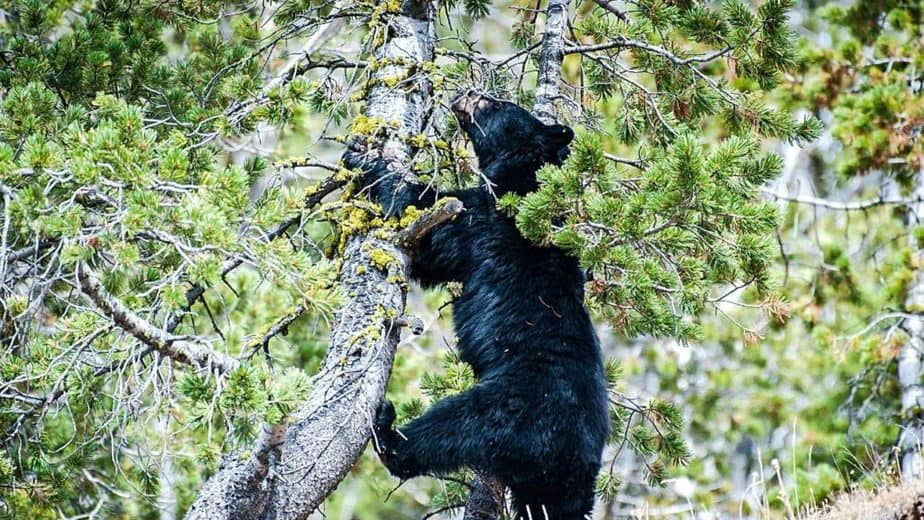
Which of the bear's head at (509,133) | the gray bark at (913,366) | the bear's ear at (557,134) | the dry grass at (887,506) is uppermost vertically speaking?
the gray bark at (913,366)

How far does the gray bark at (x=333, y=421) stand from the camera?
11.2 ft

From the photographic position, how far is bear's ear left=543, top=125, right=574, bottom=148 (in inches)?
199

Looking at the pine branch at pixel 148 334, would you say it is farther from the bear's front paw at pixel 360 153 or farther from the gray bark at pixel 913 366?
the gray bark at pixel 913 366

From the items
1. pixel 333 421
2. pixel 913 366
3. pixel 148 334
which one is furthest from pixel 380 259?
pixel 913 366

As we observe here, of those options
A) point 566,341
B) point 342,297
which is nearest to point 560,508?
point 566,341

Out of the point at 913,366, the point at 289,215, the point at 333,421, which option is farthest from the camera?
the point at 913,366

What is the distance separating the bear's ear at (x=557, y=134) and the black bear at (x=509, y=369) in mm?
30

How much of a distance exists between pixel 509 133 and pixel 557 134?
0.91ft

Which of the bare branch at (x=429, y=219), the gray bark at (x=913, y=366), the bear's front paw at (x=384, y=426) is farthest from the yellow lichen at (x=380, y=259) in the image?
the gray bark at (x=913, y=366)

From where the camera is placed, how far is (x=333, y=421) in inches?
143

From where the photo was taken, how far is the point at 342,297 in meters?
3.14

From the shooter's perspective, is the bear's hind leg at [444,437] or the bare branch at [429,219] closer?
the bare branch at [429,219]

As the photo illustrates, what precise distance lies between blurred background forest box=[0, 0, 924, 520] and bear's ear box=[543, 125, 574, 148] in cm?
14

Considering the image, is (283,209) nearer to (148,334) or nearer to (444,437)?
(148,334)
